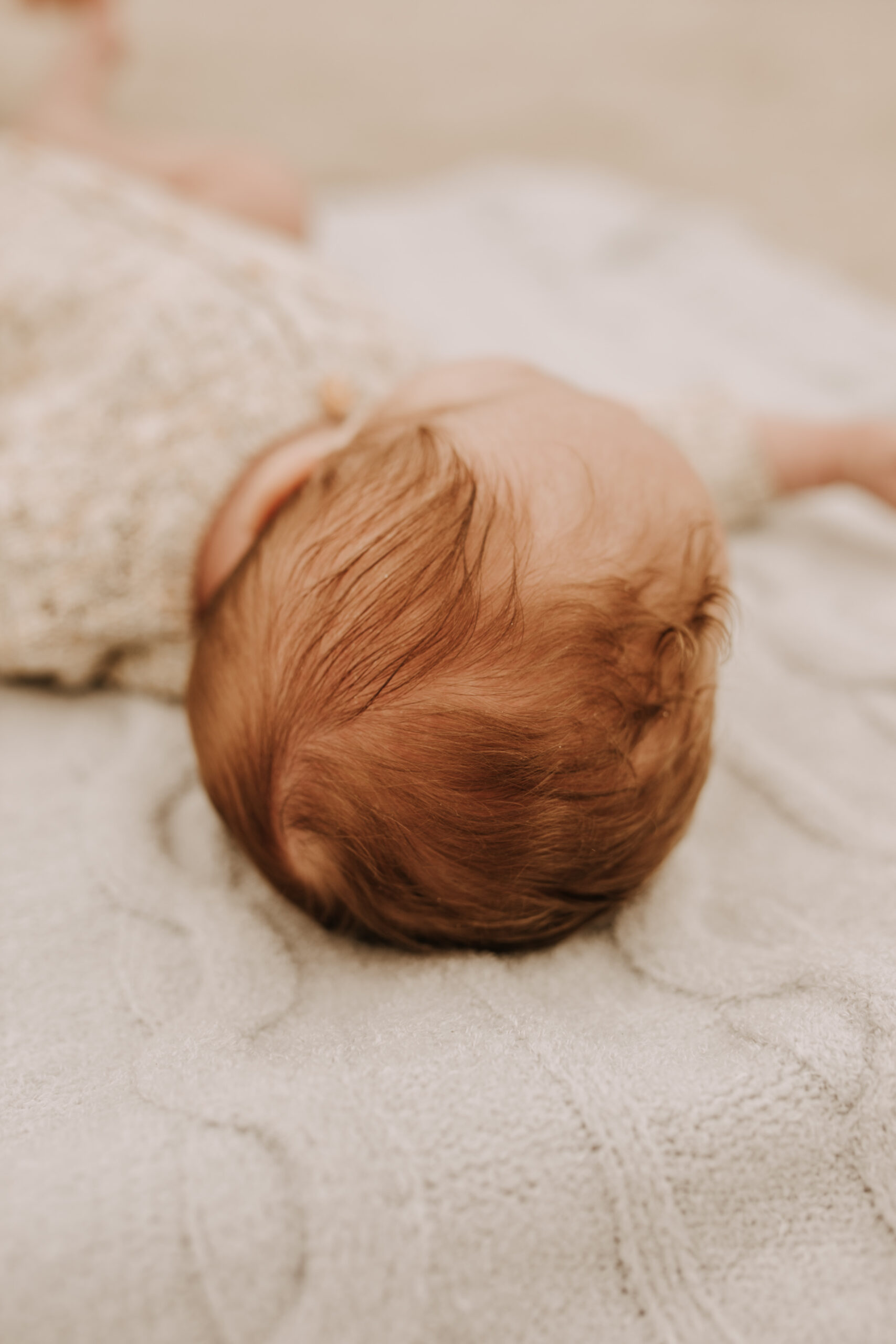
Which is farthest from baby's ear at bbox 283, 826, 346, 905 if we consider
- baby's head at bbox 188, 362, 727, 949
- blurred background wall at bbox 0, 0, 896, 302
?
blurred background wall at bbox 0, 0, 896, 302

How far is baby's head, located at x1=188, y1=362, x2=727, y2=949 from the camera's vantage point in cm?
51

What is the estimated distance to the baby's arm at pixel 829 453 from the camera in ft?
2.71

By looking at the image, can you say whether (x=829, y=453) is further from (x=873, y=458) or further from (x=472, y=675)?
(x=472, y=675)

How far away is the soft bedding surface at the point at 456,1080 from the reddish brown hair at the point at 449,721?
0.05 m

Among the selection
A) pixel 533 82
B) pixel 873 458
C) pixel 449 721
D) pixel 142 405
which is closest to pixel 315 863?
pixel 449 721

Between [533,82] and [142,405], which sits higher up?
[533,82]

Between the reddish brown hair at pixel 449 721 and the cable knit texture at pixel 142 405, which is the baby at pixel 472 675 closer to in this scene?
the reddish brown hair at pixel 449 721

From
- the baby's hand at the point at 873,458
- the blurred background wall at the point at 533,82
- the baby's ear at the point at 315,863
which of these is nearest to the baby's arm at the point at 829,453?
the baby's hand at the point at 873,458

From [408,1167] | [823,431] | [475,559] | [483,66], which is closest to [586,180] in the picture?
[483,66]

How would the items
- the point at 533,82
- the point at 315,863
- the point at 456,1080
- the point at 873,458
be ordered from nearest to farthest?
the point at 456,1080, the point at 315,863, the point at 873,458, the point at 533,82

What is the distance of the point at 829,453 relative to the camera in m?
0.87

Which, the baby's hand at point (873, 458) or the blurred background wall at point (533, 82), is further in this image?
the blurred background wall at point (533, 82)

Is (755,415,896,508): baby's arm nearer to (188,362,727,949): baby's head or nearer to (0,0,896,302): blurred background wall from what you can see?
(188,362,727,949): baby's head

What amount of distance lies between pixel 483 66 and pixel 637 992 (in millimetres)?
1722
